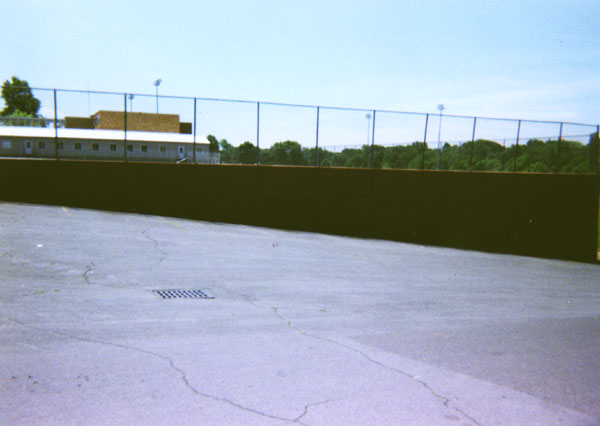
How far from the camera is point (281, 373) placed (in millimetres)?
4812

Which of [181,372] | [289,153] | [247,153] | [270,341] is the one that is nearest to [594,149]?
[289,153]

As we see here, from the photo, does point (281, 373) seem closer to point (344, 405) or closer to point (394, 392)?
point (344, 405)

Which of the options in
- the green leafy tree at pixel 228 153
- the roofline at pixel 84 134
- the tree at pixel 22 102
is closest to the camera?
the roofline at pixel 84 134

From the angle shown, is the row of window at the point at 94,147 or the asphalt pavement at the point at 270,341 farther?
the row of window at the point at 94,147

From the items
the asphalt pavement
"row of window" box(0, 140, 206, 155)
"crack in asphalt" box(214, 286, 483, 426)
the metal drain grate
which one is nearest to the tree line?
"row of window" box(0, 140, 206, 155)

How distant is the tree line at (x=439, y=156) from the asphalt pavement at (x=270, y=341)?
26.0 feet

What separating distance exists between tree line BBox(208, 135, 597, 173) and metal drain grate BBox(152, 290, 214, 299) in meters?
11.2

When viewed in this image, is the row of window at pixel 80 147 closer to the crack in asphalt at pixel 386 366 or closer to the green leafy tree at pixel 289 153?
the green leafy tree at pixel 289 153

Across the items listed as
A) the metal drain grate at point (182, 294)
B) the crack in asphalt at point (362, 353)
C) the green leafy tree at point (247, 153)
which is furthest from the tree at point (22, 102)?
the crack in asphalt at point (362, 353)

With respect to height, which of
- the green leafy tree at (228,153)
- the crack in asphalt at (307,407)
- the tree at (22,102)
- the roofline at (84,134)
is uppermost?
the tree at (22,102)

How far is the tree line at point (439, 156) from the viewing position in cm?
1921

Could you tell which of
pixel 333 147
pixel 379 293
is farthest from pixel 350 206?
pixel 379 293

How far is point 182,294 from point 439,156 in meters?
15.9

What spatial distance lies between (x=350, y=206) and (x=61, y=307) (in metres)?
14.0
